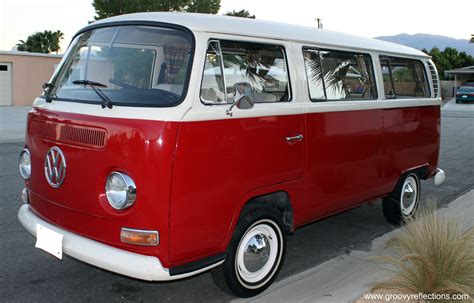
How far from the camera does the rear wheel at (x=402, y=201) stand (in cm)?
582

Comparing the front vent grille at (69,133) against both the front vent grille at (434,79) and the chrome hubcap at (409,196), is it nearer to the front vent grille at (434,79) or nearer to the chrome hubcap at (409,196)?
the chrome hubcap at (409,196)

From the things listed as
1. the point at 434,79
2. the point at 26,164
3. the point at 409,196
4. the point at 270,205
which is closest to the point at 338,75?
the point at 270,205

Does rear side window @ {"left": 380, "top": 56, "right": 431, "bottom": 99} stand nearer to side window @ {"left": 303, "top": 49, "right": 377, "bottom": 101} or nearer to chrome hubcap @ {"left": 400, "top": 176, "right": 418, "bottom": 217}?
side window @ {"left": 303, "top": 49, "right": 377, "bottom": 101}

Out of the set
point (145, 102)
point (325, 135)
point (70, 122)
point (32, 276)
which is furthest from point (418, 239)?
point (32, 276)

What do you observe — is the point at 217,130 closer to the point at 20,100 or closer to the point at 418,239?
the point at 418,239

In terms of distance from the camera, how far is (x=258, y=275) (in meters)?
3.94

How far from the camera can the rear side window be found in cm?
550

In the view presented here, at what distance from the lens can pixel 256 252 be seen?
12.8 feet

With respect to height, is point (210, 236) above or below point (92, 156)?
below

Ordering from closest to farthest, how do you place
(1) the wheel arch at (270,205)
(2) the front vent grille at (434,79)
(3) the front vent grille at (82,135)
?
(3) the front vent grille at (82,135)
(1) the wheel arch at (270,205)
(2) the front vent grille at (434,79)

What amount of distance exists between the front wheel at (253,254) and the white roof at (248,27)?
1.43m

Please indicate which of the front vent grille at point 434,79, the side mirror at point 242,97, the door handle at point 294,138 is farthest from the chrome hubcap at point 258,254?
the front vent grille at point 434,79

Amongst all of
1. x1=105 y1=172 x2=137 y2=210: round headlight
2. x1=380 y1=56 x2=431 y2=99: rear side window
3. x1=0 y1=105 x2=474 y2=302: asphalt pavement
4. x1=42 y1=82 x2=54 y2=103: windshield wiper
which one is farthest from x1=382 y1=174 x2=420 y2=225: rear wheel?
x1=42 y1=82 x2=54 y2=103: windshield wiper

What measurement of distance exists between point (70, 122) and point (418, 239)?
2.85 meters
